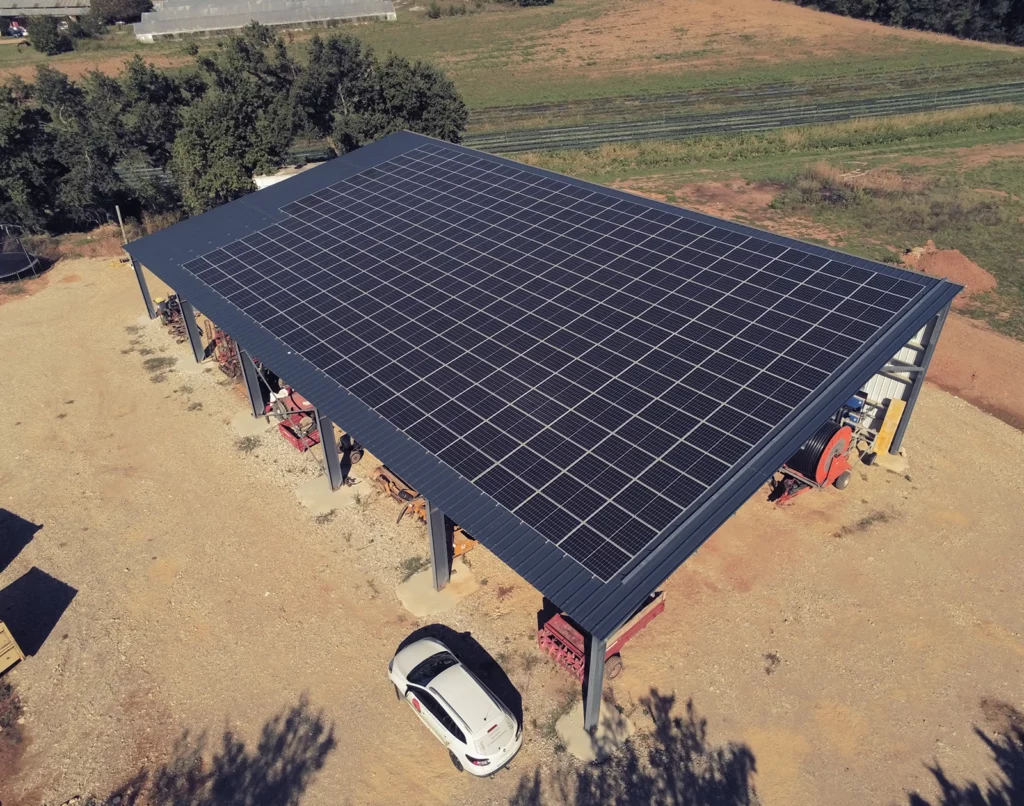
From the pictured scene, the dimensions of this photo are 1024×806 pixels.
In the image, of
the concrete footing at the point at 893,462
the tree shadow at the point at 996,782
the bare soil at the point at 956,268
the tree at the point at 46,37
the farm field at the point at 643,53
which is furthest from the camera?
the tree at the point at 46,37

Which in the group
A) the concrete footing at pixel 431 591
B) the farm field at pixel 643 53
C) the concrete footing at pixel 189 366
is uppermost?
the farm field at pixel 643 53

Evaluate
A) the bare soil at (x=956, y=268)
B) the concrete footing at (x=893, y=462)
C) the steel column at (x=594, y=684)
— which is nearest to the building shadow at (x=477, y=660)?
the steel column at (x=594, y=684)

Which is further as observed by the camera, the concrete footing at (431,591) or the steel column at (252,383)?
the steel column at (252,383)

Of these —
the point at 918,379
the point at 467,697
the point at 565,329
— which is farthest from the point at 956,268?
the point at 467,697

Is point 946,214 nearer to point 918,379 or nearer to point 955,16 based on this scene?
point 918,379

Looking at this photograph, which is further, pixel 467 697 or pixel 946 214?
pixel 946 214

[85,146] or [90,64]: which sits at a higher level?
[85,146]

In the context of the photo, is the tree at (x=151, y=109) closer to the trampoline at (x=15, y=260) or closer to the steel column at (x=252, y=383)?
the trampoline at (x=15, y=260)
